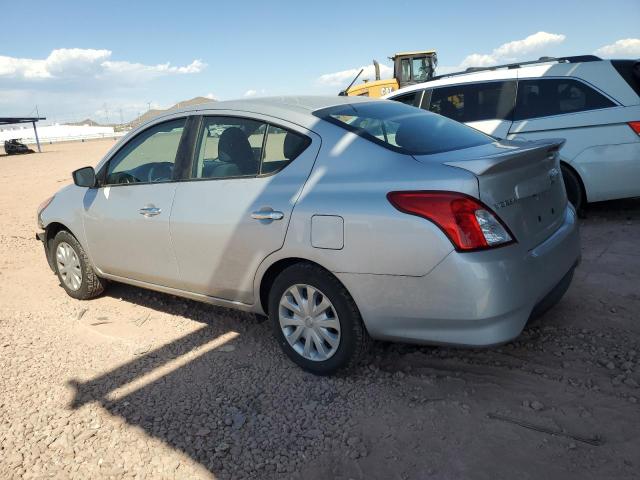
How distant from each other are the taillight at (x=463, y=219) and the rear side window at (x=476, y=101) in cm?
447

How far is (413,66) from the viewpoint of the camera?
625 inches

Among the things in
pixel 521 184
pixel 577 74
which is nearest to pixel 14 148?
pixel 577 74

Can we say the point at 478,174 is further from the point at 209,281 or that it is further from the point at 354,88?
the point at 354,88

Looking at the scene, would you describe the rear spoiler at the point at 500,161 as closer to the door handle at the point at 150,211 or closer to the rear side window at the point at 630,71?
the door handle at the point at 150,211

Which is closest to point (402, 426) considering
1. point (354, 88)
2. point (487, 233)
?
point (487, 233)

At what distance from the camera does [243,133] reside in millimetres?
3396

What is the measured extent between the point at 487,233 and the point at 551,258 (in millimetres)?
562

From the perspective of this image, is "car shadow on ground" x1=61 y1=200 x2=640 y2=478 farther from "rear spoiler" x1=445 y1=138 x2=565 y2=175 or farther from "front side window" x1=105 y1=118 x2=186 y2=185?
"front side window" x1=105 y1=118 x2=186 y2=185

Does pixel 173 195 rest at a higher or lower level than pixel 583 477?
higher

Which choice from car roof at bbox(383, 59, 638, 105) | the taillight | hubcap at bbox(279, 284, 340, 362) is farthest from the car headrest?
car roof at bbox(383, 59, 638, 105)

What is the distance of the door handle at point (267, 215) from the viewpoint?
2.98 metres

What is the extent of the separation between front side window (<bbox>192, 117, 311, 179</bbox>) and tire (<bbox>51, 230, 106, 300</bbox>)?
5.61 feet

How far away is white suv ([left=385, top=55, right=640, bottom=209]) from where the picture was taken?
18.8 ft

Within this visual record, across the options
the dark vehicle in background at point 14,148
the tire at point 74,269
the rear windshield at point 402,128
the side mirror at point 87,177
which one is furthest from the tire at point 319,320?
the dark vehicle in background at point 14,148
